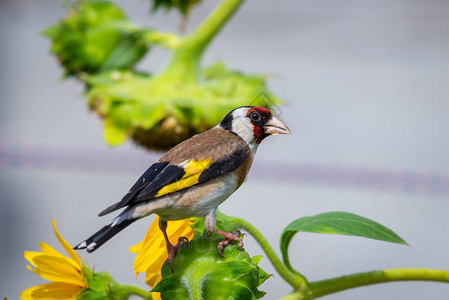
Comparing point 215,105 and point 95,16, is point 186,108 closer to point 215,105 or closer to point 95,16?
point 215,105

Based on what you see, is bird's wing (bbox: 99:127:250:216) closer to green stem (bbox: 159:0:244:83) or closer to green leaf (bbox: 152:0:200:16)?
green stem (bbox: 159:0:244:83)

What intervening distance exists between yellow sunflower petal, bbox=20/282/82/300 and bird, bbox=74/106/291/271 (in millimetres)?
68

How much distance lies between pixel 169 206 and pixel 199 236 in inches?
1.6

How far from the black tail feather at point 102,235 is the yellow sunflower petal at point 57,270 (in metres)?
0.07

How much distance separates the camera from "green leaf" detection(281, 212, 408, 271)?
0.23 meters

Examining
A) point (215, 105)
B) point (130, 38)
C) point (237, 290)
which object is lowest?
point (237, 290)

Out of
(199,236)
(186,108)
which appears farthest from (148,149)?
(199,236)

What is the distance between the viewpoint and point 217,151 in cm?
21

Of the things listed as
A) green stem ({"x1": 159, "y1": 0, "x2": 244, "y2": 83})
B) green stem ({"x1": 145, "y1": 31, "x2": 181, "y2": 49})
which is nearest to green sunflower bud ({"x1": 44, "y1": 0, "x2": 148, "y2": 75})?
green stem ({"x1": 145, "y1": 31, "x2": 181, "y2": 49})

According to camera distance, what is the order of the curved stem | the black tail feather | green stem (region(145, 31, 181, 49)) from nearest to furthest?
the black tail feather → the curved stem → green stem (region(145, 31, 181, 49))

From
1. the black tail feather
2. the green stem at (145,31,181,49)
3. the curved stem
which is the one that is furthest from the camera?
the green stem at (145,31,181,49)

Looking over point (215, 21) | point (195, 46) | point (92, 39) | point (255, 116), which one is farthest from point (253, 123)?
point (92, 39)

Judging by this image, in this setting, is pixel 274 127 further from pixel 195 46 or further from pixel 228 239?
pixel 195 46

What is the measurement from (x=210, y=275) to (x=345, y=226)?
53 mm
